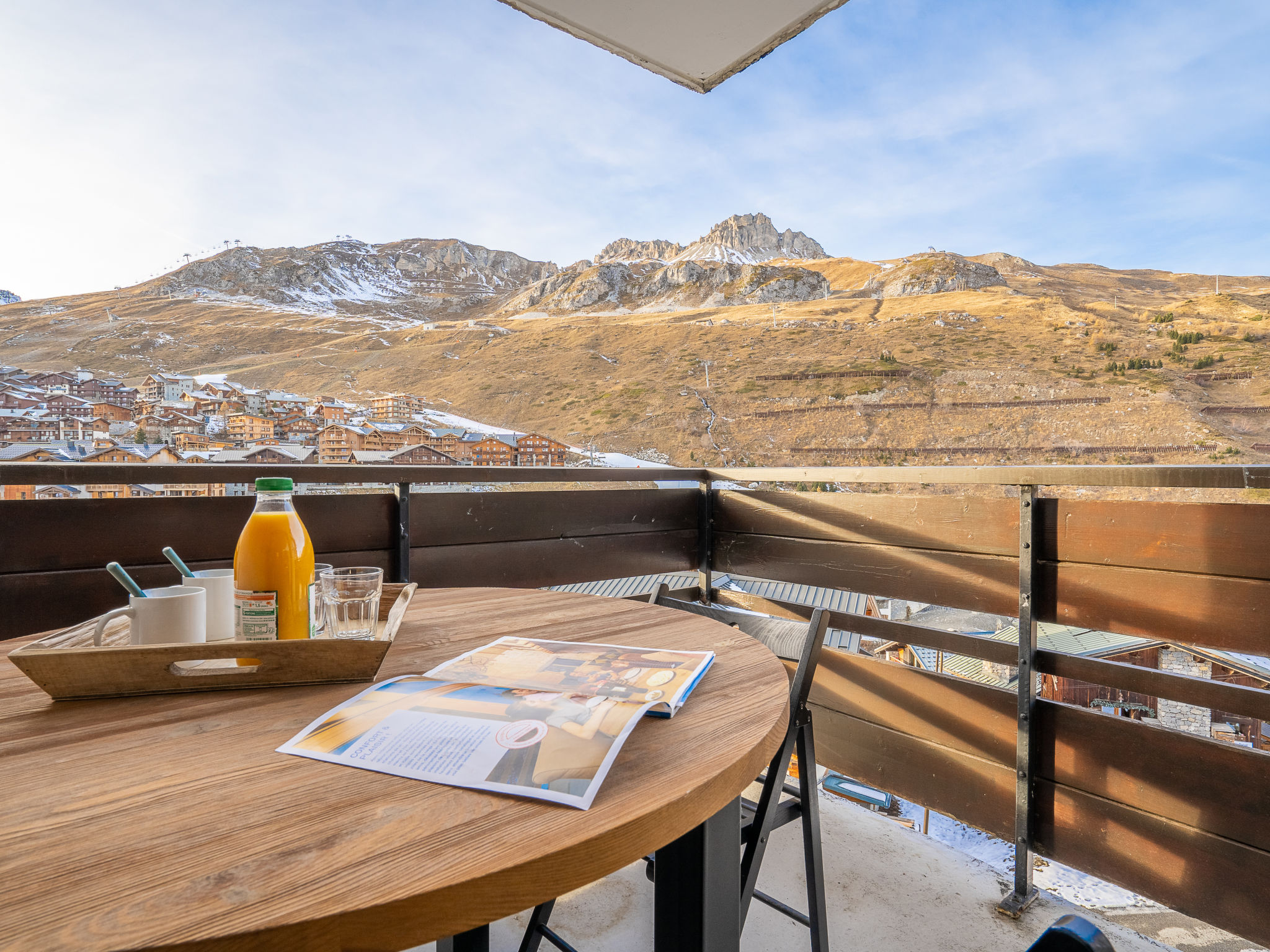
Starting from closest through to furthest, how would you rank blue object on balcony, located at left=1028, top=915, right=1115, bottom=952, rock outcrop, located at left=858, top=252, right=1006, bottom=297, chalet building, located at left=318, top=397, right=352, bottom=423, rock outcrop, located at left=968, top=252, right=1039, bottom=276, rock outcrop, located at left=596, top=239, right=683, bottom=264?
blue object on balcony, located at left=1028, top=915, right=1115, bottom=952, chalet building, located at left=318, top=397, right=352, bottom=423, rock outcrop, located at left=968, top=252, right=1039, bottom=276, rock outcrop, located at left=858, top=252, right=1006, bottom=297, rock outcrop, located at left=596, top=239, right=683, bottom=264

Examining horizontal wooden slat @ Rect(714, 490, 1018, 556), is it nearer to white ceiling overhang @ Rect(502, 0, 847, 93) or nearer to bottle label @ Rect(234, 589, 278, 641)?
white ceiling overhang @ Rect(502, 0, 847, 93)

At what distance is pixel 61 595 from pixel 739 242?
8338 millimetres

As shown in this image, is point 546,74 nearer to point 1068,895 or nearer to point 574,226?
point 574,226

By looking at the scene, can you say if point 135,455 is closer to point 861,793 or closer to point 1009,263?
point 861,793

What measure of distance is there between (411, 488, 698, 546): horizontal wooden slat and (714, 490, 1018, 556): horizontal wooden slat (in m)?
0.25

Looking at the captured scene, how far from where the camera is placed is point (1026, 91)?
6035 millimetres

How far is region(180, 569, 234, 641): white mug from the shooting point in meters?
0.89

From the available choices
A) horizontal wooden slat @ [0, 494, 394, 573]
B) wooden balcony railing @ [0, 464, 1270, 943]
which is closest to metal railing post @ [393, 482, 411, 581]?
wooden balcony railing @ [0, 464, 1270, 943]

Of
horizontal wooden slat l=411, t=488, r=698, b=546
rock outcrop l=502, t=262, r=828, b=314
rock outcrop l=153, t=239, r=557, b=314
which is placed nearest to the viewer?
horizontal wooden slat l=411, t=488, r=698, b=546

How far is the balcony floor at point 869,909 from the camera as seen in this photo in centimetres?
152

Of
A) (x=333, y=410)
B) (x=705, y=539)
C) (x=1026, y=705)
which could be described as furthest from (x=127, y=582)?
(x=333, y=410)

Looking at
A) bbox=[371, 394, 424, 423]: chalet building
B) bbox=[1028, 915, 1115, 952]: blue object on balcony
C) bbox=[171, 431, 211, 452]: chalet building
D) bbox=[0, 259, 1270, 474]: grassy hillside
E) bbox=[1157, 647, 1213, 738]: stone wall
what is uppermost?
bbox=[0, 259, 1270, 474]: grassy hillside

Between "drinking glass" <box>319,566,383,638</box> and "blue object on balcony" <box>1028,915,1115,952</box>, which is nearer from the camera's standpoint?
"blue object on balcony" <box>1028,915,1115,952</box>

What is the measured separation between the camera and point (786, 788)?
142 centimetres
